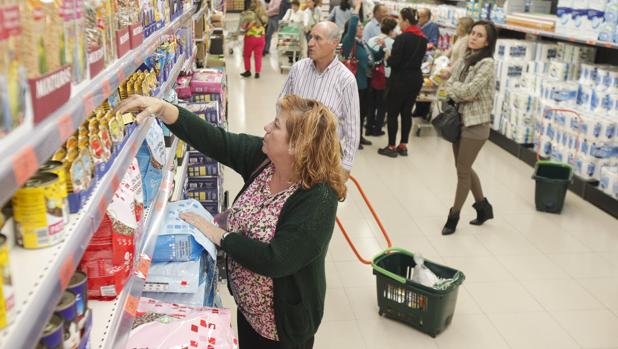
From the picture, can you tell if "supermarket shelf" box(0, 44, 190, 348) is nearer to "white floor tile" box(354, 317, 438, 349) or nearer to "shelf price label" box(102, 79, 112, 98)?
"shelf price label" box(102, 79, 112, 98)

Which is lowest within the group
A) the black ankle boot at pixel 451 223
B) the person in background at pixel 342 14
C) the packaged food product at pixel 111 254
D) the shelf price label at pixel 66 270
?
the black ankle boot at pixel 451 223

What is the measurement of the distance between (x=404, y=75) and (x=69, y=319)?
644 centimetres

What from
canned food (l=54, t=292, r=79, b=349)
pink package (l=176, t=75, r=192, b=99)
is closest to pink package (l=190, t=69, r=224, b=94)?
pink package (l=176, t=75, r=192, b=99)

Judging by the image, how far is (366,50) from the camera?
7.88m

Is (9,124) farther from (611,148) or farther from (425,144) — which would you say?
(425,144)

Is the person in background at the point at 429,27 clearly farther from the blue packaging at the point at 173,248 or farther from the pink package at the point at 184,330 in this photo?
the pink package at the point at 184,330

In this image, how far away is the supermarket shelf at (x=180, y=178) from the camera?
3.37 metres

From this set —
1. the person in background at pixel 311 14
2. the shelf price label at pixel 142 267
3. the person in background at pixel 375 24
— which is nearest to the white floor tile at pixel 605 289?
the shelf price label at pixel 142 267

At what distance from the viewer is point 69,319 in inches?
51.9

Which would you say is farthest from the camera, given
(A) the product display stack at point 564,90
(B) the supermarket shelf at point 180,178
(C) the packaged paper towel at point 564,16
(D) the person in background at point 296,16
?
(D) the person in background at point 296,16

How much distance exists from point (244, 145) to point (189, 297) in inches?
A: 25.5

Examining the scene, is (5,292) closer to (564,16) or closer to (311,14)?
(564,16)

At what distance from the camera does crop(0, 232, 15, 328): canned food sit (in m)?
0.95

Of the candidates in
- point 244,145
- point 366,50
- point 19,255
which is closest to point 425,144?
point 366,50
